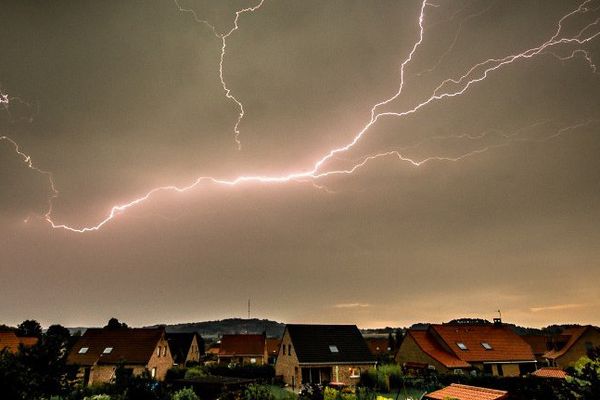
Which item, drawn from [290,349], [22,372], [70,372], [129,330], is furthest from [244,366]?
[22,372]

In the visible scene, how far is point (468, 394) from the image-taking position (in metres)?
9.62

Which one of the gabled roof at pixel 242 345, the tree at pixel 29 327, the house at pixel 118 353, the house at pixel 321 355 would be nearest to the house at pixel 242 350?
the gabled roof at pixel 242 345

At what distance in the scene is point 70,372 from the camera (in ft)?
47.1

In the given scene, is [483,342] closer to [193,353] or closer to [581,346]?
[581,346]

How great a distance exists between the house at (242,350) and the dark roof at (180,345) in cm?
457

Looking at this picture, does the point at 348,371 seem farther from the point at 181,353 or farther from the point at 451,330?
the point at 181,353

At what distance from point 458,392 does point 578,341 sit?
115ft

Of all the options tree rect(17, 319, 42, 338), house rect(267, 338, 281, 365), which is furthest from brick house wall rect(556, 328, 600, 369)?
tree rect(17, 319, 42, 338)

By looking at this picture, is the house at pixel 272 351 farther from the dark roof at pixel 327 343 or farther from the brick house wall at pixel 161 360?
the dark roof at pixel 327 343

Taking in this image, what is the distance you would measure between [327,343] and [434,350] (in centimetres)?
944

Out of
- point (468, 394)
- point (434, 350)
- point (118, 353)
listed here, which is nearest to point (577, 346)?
point (434, 350)

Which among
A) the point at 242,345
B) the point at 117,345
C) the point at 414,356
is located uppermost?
the point at 242,345

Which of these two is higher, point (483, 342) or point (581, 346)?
point (483, 342)

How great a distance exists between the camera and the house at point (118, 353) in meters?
30.1
